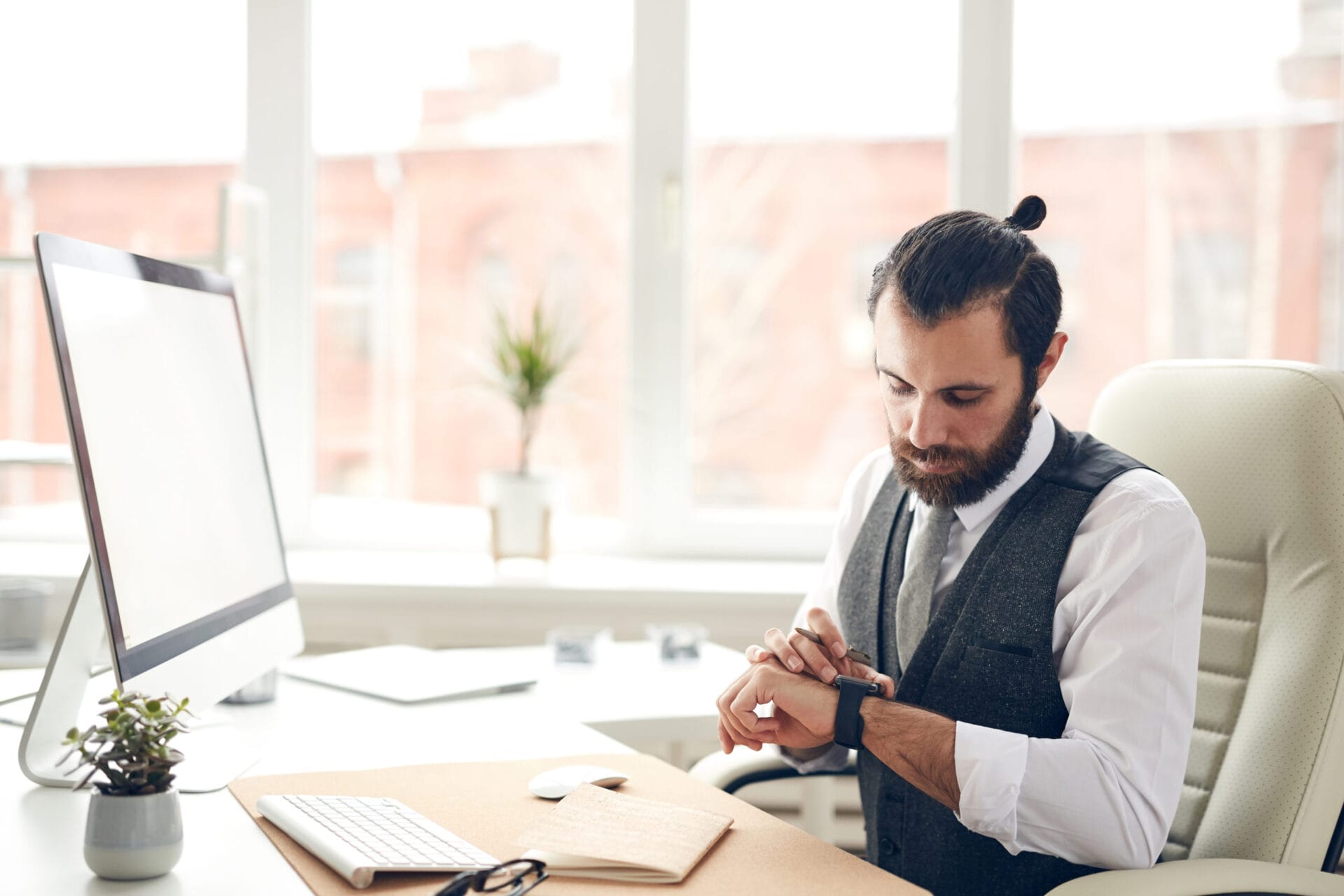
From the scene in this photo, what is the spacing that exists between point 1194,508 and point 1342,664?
0.25m

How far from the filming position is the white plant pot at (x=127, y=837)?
0.94 metres

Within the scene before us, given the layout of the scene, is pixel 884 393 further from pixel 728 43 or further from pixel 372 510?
pixel 372 510

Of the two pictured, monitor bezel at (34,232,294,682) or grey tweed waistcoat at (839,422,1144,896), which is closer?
monitor bezel at (34,232,294,682)

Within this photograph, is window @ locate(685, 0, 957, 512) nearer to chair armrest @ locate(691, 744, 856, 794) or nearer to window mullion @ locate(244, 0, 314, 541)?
window mullion @ locate(244, 0, 314, 541)

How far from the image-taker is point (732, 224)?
2795 millimetres

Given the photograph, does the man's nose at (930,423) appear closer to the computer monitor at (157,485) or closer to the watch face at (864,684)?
the watch face at (864,684)

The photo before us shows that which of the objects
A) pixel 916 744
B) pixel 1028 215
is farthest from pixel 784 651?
pixel 1028 215

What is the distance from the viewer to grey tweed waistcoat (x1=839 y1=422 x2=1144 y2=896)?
127 centimetres

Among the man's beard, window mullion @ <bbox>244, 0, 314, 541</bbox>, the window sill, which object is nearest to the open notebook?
the man's beard

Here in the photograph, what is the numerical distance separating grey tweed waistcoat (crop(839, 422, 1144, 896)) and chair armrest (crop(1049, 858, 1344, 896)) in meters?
0.16

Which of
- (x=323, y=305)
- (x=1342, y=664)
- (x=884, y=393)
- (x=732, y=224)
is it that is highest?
(x=732, y=224)

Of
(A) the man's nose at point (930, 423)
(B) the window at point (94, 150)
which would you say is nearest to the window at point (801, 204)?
(B) the window at point (94, 150)

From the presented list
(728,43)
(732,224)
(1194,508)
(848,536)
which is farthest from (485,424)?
(1194,508)

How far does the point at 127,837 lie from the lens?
0.94m
